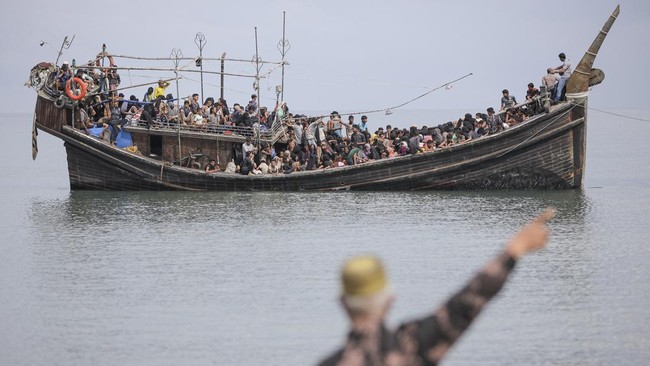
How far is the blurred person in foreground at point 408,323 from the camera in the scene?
575 centimetres

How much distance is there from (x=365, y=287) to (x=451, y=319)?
502 millimetres

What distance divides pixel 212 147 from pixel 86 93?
4301 mm

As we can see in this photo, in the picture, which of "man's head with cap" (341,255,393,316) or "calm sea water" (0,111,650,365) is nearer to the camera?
"man's head with cap" (341,255,393,316)

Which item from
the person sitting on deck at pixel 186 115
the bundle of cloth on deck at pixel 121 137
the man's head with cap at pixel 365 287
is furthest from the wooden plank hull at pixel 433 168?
the man's head with cap at pixel 365 287

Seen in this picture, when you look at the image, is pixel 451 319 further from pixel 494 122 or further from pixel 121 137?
pixel 121 137

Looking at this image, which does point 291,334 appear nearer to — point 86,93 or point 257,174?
point 257,174

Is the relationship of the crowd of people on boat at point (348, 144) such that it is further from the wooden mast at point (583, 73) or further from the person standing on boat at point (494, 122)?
the wooden mast at point (583, 73)

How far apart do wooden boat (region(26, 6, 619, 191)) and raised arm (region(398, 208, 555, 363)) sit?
30030 millimetres

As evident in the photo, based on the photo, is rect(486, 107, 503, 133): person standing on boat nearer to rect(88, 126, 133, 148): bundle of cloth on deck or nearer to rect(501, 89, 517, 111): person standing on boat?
rect(501, 89, 517, 111): person standing on boat

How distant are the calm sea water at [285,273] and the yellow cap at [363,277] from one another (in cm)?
1174

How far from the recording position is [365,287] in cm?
575

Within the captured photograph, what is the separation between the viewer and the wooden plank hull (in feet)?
118

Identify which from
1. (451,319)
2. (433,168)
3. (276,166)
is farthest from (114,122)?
(451,319)

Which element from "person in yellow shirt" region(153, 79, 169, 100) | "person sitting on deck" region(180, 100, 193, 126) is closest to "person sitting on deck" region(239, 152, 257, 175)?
"person sitting on deck" region(180, 100, 193, 126)
